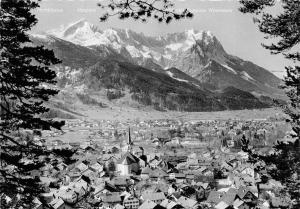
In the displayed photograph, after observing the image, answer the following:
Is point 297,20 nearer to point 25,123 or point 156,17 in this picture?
point 156,17

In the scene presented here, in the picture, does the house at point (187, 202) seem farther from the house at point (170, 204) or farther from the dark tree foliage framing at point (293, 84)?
the dark tree foliage framing at point (293, 84)

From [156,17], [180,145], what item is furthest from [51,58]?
[180,145]

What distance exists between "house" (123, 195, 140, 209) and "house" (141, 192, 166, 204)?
1.94m

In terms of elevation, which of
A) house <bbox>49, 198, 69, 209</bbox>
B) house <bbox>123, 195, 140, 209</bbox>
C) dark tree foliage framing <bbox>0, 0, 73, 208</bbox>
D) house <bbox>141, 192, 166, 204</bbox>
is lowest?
house <bbox>123, 195, 140, 209</bbox>

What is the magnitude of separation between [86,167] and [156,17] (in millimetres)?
86820

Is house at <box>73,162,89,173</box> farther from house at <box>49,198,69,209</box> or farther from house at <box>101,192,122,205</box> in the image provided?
house at <box>49,198,69,209</box>

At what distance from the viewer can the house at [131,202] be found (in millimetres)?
63609

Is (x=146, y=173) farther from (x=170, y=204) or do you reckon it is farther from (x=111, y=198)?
(x=170, y=204)

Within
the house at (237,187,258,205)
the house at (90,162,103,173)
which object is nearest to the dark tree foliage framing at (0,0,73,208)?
the house at (237,187,258,205)

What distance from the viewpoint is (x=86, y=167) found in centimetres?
9469

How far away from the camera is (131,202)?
213 ft

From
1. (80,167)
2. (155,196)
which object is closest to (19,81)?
(155,196)

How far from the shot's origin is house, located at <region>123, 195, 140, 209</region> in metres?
63.6

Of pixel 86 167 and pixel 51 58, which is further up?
pixel 51 58
